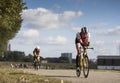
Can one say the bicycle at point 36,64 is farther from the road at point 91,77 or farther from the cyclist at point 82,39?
the cyclist at point 82,39

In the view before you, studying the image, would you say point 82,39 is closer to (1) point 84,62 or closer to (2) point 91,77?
(1) point 84,62

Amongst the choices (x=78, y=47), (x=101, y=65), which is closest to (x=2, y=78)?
(x=78, y=47)

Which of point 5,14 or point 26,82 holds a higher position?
point 5,14

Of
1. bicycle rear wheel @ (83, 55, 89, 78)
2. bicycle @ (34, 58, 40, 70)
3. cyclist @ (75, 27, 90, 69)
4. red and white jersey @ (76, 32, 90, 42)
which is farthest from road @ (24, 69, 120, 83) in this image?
bicycle @ (34, 58, 40, 70)

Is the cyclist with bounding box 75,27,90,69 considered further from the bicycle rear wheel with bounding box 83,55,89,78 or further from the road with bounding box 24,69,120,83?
the road with bounding box 24,69,120,83

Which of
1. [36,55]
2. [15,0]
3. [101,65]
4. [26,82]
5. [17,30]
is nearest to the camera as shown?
[26,82]

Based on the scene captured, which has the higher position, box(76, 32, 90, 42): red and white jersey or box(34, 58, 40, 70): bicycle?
box(76, 32, 90, 42): red and white jersey

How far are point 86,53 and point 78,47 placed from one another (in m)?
0.44

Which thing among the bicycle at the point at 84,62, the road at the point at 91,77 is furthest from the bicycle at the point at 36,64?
the bicycle at the point at 84,62

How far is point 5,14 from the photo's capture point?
2914cm

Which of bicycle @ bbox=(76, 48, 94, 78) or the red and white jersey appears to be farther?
bicycle @ bbox=(76, 48, 94, 78)

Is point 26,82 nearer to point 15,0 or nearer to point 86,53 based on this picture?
point 86,53

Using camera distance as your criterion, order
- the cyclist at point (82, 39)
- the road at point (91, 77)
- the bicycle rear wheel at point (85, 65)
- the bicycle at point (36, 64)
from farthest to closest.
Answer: the bicycle at point (36, 64), the bicycle rear wheel at point (85, 65), the cyclist at point (82, 39), the road at point (91, 77)

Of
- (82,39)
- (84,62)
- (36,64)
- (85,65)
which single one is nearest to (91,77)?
(85,65)
